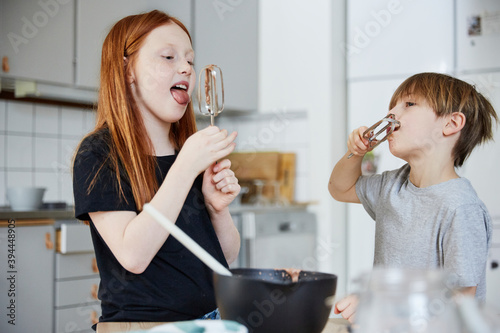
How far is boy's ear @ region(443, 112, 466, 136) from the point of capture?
981 millimetres

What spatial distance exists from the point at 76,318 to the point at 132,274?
1.42 m

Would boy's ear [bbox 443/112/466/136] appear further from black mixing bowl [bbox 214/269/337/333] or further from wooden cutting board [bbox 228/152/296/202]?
wooden cutting board [bbox 228/152/296/202]

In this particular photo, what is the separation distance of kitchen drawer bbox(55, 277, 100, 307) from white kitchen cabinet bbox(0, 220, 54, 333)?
3 cm

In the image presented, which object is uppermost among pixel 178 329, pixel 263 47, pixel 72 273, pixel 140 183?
pixel 263 47

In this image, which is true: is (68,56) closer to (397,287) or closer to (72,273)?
(72,273)

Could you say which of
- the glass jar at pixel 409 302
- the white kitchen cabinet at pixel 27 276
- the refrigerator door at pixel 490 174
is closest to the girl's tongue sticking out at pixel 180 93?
the glass jar at pixel 409 302

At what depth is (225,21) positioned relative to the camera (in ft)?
10.3

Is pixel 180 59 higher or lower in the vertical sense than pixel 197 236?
higher

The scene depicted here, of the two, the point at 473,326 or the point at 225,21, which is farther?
the point at 225,21

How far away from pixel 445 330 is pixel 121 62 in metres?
0.74

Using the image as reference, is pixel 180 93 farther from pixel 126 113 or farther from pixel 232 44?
pixel 232 44

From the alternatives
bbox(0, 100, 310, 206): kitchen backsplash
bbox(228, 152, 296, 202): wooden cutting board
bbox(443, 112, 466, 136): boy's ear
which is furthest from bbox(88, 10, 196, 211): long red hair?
bbox(228, 152, 296, 202): wooden cutting board

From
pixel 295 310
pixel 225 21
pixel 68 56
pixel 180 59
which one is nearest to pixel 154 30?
pixel 180 59

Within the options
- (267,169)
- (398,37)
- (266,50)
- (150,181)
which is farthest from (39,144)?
(398,37)
